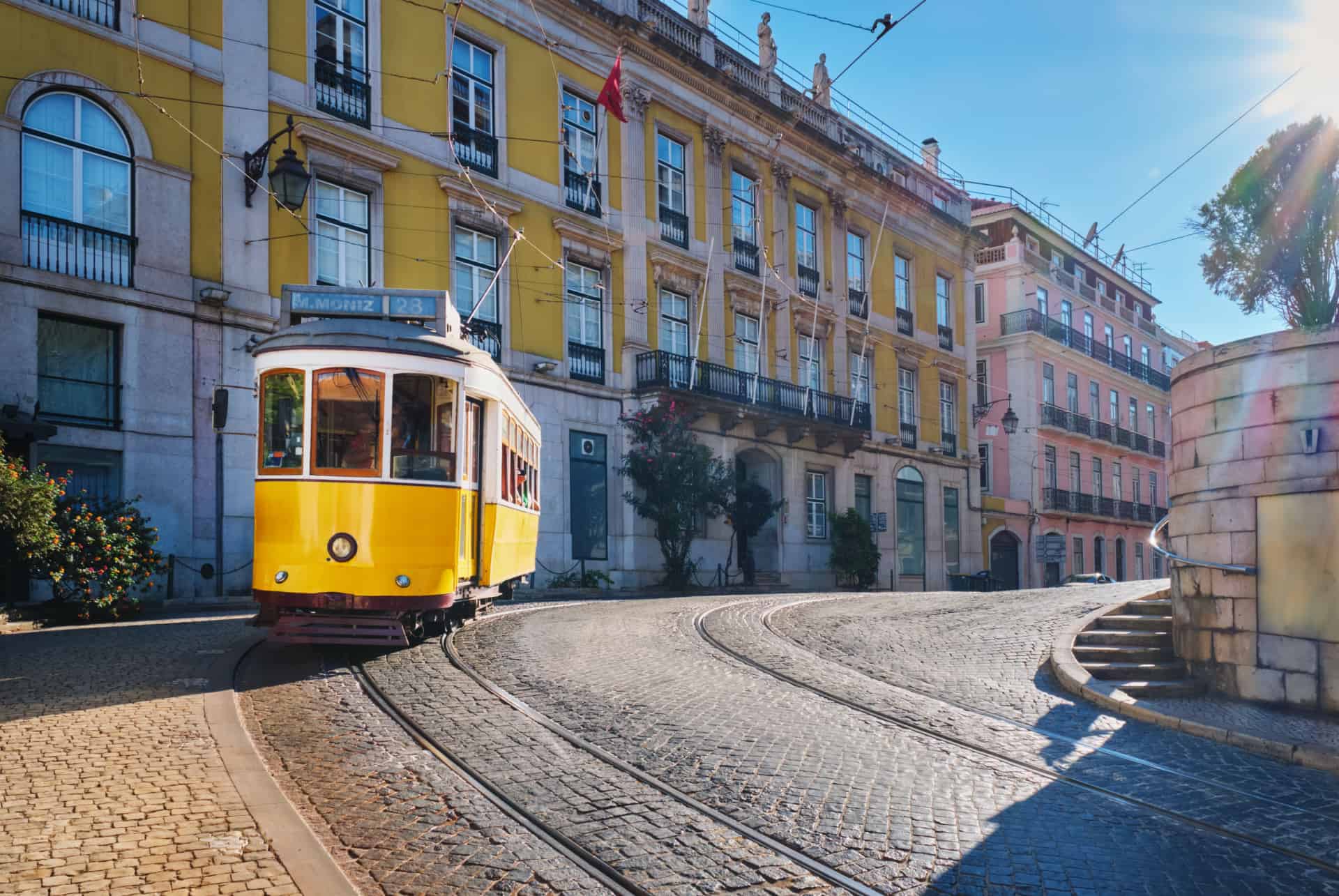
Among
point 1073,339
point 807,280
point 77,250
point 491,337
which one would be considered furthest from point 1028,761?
point 1073,339

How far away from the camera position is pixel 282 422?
30.2ft

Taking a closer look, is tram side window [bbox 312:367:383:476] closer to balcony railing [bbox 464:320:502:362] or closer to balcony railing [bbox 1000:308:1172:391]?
balcony railing [bbox 464:320:502:362]

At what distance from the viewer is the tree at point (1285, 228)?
19.4 meters

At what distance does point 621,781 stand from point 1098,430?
4724cm

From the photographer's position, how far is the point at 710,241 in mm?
28188

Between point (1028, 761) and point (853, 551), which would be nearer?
point (1028, 761)

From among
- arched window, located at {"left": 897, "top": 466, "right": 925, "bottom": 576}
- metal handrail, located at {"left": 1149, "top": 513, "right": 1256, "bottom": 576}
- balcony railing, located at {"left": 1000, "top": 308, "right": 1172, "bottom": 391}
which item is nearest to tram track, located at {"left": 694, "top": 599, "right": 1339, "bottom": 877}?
metal handrail, located at {"left": 1149, "top": 513, "right": 1256, "bottom": 576}

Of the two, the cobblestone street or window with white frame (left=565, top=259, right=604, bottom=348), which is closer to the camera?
the cobblestone street

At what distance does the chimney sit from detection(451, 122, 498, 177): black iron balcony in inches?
956

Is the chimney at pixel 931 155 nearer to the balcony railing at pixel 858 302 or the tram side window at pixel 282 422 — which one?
the balcony railing at pixel 858 302

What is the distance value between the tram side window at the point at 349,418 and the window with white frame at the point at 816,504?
74.4 ft

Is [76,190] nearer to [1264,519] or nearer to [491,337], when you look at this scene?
[491,337]

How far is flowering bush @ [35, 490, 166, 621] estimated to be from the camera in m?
12.3

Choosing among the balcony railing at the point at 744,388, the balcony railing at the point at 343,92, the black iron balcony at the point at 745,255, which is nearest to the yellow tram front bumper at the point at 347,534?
the balcony railing at the point at 343,92
